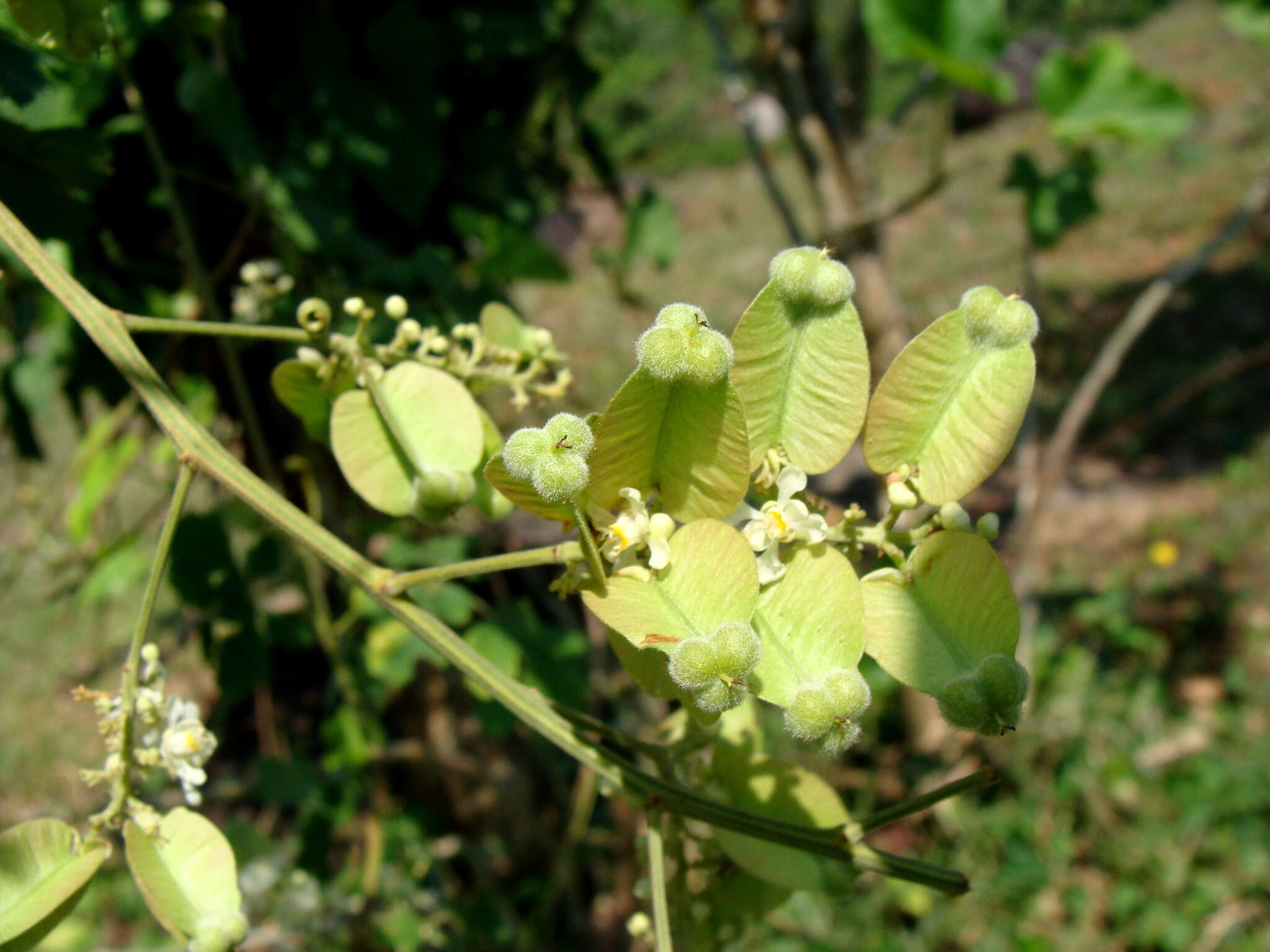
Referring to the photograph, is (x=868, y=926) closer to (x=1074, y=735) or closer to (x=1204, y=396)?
(x=1074, y=735)

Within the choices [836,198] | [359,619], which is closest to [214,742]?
[359,619]

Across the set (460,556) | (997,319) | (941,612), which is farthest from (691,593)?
(460,556)

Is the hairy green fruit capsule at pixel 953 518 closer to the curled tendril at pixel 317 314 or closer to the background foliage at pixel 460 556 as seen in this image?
the background foliage at pixel 460 556

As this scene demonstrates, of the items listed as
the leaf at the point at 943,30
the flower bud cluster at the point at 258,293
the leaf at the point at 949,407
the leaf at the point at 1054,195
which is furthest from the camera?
the leaf at the point at 1054,195

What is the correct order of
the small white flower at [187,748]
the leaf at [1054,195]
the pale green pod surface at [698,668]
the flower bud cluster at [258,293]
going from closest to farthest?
the pale green pod surface at [698,668] < the small white flower at [187,748] < the flower bud cluster at [258,293] < the leaf at [1054,195]

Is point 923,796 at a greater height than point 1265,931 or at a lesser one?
greater

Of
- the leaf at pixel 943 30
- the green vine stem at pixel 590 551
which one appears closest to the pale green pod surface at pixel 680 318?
the green vine stem at pixel 590 551

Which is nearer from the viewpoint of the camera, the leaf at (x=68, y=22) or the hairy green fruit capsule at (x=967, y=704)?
the hairy green fruit capsule at (x=967, y=704)

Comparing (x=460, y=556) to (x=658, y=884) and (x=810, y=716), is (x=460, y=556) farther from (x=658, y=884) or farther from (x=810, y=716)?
(x=810, y=716)
